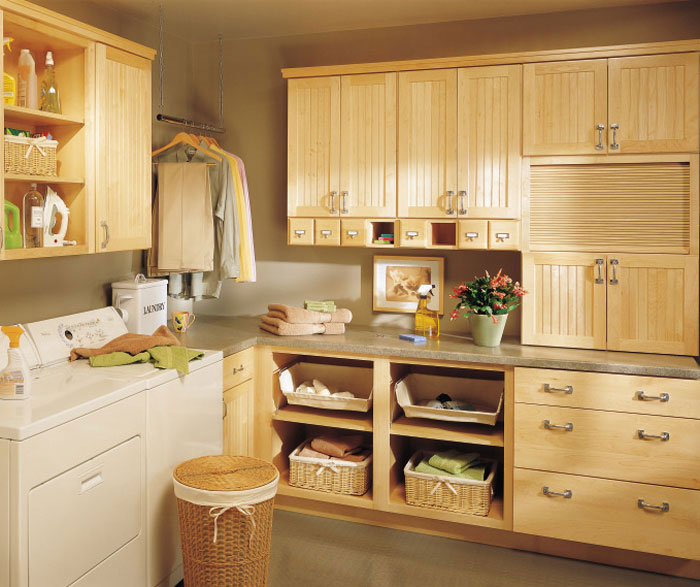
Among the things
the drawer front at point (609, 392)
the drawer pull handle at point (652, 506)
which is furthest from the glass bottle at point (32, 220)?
the drawer pull handle at point (652, 506)

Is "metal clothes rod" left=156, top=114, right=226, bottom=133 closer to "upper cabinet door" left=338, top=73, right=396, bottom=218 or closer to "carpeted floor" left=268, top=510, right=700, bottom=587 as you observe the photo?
"upper cabinet door" left=338, top=73, right=396, bottom=218

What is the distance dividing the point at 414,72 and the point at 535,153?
721 millimetres

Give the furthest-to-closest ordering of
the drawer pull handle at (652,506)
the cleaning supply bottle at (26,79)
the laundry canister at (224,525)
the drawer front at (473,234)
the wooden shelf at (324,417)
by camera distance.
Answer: the wooden shelf at (324,417) < the drawer front at (473,234) < the drawer pull handle at (652,506) < the cleaning supply bottle at (26,79) < the laundry canister at (224,525)

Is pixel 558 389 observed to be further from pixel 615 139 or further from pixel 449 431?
pixel 615 139

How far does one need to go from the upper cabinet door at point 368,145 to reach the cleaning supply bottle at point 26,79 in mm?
1457

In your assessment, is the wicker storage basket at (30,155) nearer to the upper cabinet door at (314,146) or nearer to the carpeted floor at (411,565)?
the upper cabinet door at (314,146)

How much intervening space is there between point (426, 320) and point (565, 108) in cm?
123

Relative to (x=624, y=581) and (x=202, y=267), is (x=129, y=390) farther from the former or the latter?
(x=624, y=581)

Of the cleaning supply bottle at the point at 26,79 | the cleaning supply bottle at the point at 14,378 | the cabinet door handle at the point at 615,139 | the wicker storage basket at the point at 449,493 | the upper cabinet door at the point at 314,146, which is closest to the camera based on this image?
the cleaning supply bottle at the point at 14,378

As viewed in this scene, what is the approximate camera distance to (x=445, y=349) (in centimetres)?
318

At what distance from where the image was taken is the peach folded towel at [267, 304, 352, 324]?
3490 mm

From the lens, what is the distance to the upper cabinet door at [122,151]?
282 cm

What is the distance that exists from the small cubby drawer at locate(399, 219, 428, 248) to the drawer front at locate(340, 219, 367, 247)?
199 mm

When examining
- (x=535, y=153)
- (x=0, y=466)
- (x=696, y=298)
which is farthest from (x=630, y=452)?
(x=0, y=466)
